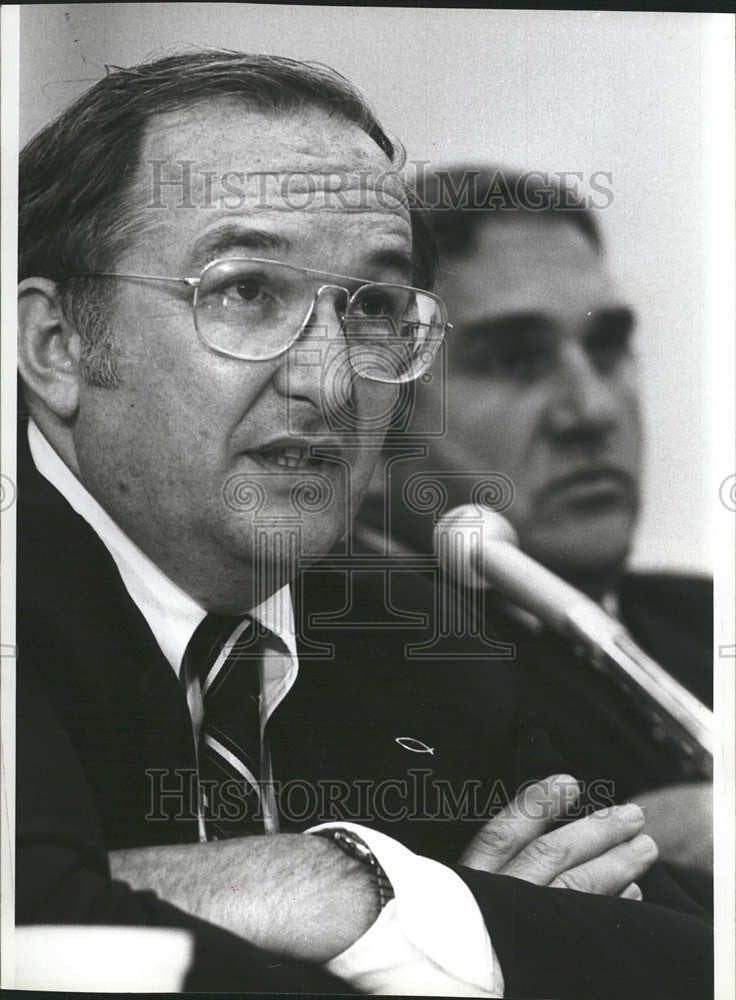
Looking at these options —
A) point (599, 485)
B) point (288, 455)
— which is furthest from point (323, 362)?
point (599, 485)

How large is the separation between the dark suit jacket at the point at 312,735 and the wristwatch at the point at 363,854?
0.19ft

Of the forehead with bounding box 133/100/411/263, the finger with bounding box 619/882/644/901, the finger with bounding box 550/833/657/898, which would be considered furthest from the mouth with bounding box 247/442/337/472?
the finger with bounding box 619/882/644/901

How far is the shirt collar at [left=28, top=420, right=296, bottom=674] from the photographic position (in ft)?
11.5

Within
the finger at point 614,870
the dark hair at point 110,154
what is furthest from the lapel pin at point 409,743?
the dark hair at point 110,154

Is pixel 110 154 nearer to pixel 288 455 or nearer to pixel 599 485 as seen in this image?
pixel 288 455

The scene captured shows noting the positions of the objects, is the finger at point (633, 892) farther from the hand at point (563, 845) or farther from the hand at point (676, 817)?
the hand at point (676, 817)

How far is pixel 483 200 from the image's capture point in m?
3.53

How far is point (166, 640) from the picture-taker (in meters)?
3.52

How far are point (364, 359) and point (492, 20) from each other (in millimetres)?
1066

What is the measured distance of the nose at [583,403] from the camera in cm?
354

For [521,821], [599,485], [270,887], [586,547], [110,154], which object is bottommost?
[270,887]

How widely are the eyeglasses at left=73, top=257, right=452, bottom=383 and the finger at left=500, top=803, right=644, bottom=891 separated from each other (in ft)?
4.57

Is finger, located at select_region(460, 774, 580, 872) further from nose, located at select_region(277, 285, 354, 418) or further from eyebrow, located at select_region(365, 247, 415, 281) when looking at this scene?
eyebrow, located at select_region(365, 247, 415, 281)

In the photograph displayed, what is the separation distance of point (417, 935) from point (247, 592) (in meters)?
1.09
